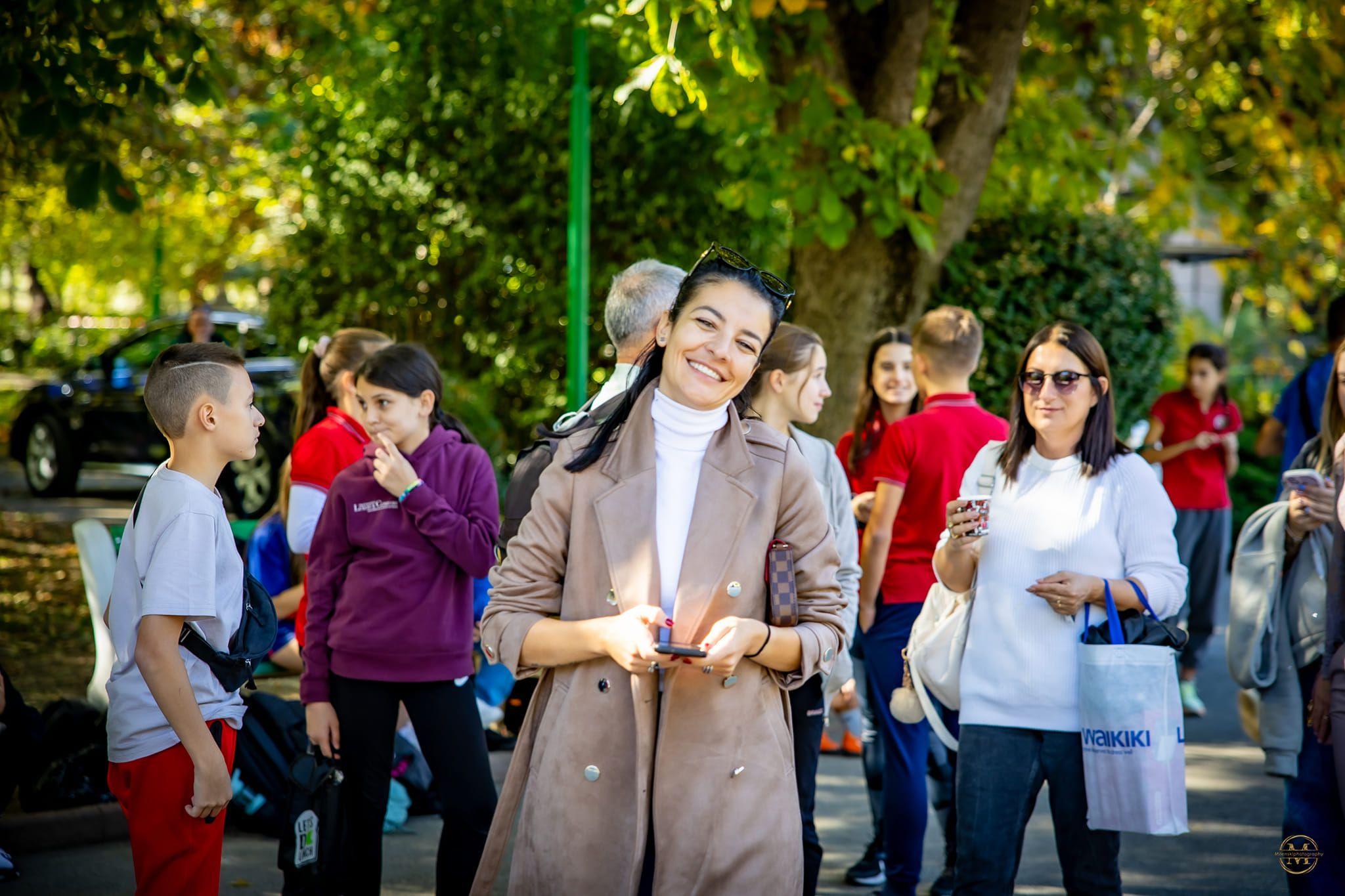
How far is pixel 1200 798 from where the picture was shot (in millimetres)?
6352

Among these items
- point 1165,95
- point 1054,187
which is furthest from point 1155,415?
point 1165,95

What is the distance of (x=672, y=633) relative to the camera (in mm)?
2600

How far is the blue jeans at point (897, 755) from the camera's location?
15.6 ft

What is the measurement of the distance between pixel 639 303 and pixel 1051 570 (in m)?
1.48

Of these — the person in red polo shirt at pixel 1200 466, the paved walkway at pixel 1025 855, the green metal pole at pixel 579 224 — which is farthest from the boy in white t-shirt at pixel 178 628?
the person in red polo shirt at pixel 1200 466

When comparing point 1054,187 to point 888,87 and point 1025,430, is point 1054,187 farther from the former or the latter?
point 1025,430

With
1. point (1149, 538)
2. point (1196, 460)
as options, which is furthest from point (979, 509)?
point (1196, 460)

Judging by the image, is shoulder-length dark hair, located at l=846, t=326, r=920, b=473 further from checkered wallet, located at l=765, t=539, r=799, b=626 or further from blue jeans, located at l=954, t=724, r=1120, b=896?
checkered wallet, located at l=765, t=539, r=799, b=626

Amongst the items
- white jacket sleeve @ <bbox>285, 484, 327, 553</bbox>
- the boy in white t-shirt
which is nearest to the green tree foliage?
white jacket sleeve @ <bbox>285, 484, 327, 553</bbox>

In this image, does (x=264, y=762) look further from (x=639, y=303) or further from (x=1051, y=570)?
(x=1051, y=570)

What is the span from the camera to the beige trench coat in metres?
2.59

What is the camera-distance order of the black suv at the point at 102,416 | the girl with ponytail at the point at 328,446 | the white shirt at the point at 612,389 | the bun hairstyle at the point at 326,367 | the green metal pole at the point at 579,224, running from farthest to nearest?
the black suv at the point at 102,416, the green metal pole at the point at 579,224, the bun hairstyle at the point at 326,367, the girl with ponytail at the point at 328,446, the white shirt at the point at 612,389

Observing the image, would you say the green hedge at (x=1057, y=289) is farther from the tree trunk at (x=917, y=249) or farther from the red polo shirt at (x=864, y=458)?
the red polo shirt at (x=864, y=458)

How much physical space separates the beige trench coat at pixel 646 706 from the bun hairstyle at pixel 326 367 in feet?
9.56
